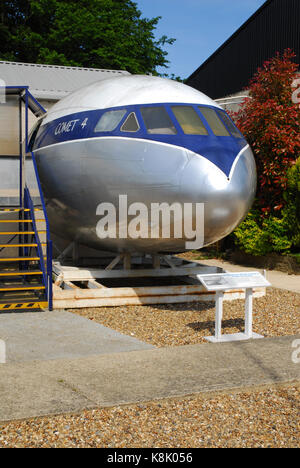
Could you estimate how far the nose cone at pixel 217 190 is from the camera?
7.13m

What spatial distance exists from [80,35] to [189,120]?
28523mm

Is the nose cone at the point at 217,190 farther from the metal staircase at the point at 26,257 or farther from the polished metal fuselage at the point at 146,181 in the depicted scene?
the metal staircase at the point at 26,257

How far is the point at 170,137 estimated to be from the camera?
739cm

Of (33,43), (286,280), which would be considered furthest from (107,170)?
(33,43)

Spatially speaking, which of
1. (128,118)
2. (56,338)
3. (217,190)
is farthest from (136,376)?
(128,118)

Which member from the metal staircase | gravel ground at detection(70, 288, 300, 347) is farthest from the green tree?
gravel ground at detection(70, 288, 300, 347)

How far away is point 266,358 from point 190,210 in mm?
2440

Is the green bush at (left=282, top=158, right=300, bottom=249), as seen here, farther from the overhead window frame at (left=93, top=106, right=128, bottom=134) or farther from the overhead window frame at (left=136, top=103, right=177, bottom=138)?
the overhead window frame at (left=93, top=106, right=128, bottom=134)

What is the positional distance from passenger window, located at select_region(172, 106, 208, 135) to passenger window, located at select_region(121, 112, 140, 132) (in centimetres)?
59

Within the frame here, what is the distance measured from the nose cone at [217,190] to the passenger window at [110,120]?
4.39 feet

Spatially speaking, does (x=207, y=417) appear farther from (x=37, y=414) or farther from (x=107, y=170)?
(x=107, y=170)

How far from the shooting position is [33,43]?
35.3 metres

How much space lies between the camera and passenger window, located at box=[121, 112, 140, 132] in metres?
7.61
